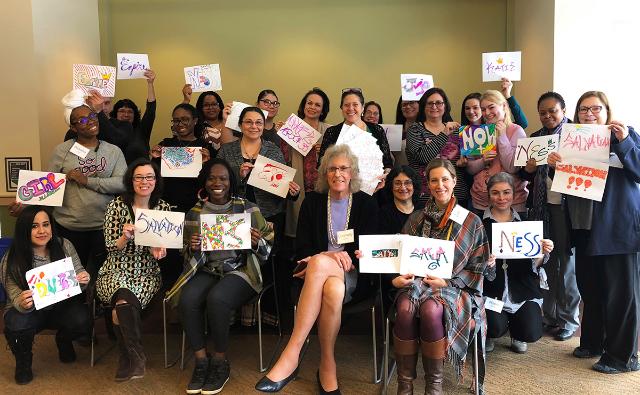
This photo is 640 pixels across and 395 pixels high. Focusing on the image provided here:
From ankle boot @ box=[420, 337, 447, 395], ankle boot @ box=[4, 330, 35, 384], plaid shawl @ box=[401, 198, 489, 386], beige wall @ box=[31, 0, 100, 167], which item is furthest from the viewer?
beige wall @ box=[31, 0, 100, 167]

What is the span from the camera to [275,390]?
288cm

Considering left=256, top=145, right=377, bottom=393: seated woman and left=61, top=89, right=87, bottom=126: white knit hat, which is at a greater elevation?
left=61, top=89, right=87, bottom=126: white knit hat

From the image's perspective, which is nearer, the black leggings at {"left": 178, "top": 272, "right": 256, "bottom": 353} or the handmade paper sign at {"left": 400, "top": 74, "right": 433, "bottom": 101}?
the black leggings at {"left": 178, "top": 272, "right": 256, "bottom": 353}

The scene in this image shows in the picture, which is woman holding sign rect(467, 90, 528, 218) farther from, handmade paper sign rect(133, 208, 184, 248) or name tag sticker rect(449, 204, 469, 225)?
handmade paper sign rect(133, 208, 184, 248)

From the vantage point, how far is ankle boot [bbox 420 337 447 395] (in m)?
2.63

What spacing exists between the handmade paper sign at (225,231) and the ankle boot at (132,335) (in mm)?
585

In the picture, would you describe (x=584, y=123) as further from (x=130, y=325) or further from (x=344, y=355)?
(x=130, y=325)

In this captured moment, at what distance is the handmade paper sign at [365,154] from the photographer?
142 inches

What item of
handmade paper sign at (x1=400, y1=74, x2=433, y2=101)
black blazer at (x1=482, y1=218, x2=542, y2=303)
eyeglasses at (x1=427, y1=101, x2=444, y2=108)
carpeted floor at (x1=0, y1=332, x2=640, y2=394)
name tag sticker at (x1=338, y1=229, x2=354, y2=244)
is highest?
handmade paper sign at (x1=400, y1=74, x2=433, y2=101)

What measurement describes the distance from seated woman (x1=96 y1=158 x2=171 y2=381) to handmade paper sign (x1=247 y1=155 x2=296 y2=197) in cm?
67

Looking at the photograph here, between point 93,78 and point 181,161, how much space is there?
121 cm

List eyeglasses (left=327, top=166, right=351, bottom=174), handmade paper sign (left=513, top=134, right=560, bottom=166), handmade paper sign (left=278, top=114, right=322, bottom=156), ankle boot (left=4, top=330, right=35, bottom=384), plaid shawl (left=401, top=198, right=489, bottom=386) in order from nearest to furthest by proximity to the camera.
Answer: plaid shawl (left=401, top=198, right=489, bottom=386), ankle boot (left=4, top=330, right=35, bottom=384), eyeglasses (left=327, top=166, right=351, bottom=174), handmade paper sign (left=513, top=134, right=560, bottom=166), handmade paper sign (left=278, top=114, right=322, bottom=156)

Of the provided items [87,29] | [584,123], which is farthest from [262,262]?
[87,29]

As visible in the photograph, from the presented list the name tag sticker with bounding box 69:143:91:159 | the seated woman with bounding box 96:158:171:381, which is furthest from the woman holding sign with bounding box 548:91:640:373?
the name tag sticker with bounding box 69:143:91:159
